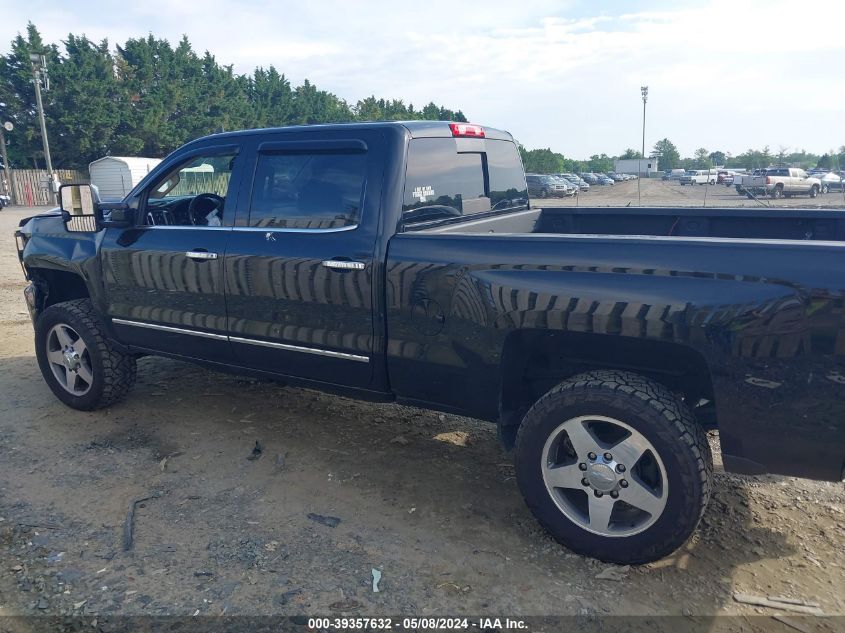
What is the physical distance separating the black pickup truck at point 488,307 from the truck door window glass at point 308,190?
14 mm

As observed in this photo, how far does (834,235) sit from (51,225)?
5.33m

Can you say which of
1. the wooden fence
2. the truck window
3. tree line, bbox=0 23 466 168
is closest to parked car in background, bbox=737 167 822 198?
tree line, bbox=0 23 466 168

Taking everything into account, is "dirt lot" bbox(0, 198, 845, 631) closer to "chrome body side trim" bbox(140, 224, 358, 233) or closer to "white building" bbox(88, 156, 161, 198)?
"chrome body side trim" bbox(140, 224, 358, 233)

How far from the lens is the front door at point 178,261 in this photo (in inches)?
161

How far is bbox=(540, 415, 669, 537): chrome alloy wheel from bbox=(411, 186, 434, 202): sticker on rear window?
1.50m

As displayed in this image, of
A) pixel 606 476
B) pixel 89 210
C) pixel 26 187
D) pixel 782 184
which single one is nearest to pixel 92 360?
pixel 89 210

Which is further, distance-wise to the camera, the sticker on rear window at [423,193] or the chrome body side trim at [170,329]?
the chrome body side trim at [170,329]

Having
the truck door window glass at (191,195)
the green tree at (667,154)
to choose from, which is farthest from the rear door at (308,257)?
the green tree at (667,154)

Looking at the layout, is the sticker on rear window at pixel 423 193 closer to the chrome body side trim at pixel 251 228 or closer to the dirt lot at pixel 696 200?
the chrome body side trim at pixel 251 228

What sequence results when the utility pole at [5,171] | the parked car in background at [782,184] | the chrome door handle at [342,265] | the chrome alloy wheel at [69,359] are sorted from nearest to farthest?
the chrome door handle at [342,265]
the chrome alloy wheel at [69,359]
the parked car in background at [782,184]
the utility pole at [5,171]

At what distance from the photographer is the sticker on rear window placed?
12.0 feet

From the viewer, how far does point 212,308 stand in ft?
13.5

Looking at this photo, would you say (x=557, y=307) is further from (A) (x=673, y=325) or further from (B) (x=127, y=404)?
(B) (x=127, y=404)

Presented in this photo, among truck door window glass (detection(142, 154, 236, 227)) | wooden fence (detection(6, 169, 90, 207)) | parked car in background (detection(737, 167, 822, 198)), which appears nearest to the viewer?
truck door window glass (detection(142, 154, 236, 227))
